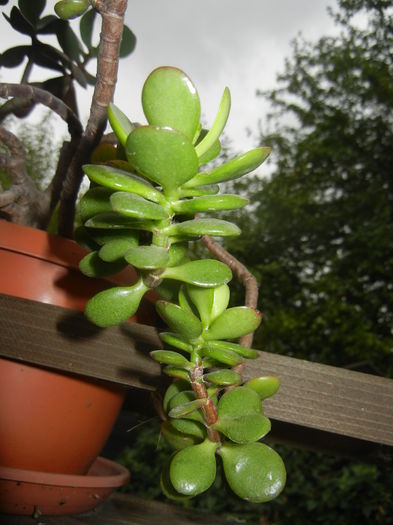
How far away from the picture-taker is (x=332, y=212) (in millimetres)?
3469

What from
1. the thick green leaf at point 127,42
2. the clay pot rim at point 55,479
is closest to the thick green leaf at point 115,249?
the clay pot rim at point 55,479

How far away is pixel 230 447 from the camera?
29 centimetres

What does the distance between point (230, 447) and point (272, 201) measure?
10.8 ft

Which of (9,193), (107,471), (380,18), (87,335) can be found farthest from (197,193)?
(380,18)

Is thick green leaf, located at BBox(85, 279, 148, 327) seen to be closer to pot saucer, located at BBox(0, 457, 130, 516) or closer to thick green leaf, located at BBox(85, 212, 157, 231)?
thick green leaf, located at BBox(85, 212, 157, 231)

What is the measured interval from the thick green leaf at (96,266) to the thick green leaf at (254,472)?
0.40 ft

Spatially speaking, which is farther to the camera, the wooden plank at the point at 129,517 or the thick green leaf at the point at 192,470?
the wooden plank at the point at 129,517

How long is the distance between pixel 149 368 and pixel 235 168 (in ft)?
0.65

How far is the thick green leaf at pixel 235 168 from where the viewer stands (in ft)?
0.85

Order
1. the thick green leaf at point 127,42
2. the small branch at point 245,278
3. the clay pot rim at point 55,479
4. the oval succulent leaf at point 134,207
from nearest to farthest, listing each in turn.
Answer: the oval succulent leaf at point 134,207
the small branch at point 245,278
the clay pot rim at point 55,479
the thick green leaf at point 127,42

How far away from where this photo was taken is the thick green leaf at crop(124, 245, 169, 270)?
0.23m

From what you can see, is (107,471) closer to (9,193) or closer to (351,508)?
(9,193)

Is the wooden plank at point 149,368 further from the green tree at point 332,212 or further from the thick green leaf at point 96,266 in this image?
the green tree at point 332,212

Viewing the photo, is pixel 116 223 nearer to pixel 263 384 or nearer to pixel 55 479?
pixel 263 384
